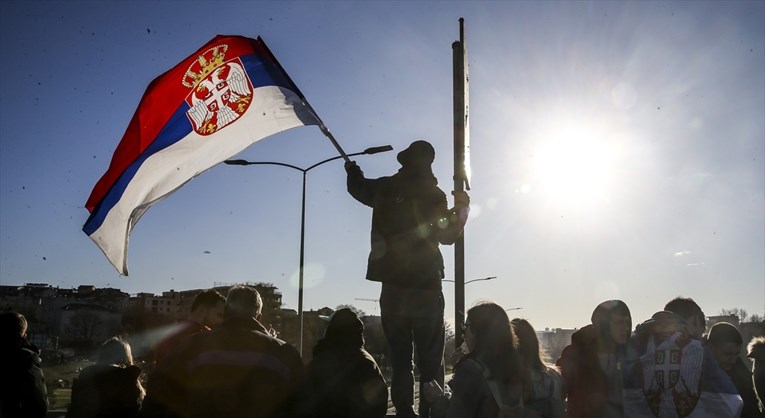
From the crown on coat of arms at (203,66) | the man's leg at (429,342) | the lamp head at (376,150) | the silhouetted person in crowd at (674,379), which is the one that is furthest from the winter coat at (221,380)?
the lamp head at (376,150)

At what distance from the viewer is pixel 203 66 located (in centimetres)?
673

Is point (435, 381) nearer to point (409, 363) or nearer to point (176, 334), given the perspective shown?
point (409, 363)

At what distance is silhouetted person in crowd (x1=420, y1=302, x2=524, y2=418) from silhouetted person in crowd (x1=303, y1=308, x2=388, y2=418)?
21.1 inches

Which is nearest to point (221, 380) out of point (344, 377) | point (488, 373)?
point (344, 377)

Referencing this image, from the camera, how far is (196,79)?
6.70 m

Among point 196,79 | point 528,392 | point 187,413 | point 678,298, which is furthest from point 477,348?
point 196,79

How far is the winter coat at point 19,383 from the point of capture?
18.6 feet

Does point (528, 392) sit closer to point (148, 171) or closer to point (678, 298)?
point (678, 298)

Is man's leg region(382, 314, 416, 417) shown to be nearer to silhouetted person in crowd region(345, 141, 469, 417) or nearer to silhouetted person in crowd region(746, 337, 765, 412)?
silhouetted person in crowd region(345, 141, 469, 417)

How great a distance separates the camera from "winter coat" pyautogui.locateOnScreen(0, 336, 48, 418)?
566cm

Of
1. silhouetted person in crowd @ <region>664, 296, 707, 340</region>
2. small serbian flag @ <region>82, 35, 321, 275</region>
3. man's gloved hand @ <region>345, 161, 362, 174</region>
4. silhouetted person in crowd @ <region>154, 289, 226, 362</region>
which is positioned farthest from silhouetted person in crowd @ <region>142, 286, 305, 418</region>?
silhouetted person in crowd @ <region>664, 296, 707, 340</region>

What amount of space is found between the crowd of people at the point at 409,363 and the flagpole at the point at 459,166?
0.21m

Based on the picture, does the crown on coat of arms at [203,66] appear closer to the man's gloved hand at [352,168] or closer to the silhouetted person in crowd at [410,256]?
the man's gloved hand at [352,168]

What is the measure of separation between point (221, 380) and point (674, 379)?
3151mm
